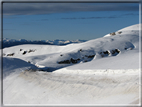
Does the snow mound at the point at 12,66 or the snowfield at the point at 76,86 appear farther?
the snow mound at the point at 12,66

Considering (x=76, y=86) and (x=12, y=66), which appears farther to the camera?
(x=12, y=66)

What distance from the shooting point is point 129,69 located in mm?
14852

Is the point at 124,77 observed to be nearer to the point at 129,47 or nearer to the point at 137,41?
the point at 129,47

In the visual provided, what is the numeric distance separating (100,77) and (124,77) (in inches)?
77.3

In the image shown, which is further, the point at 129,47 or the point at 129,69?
the point at 129,47

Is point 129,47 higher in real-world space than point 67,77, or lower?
lower

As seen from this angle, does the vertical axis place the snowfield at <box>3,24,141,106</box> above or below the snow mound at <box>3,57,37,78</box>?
above

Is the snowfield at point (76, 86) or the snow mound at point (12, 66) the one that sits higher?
the snowfield at point (76, 86)

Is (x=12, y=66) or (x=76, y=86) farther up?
(x=76, y=86)

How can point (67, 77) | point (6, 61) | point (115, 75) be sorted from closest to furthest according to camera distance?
point (115, 75)
point (67, 77)
point (6, 61)

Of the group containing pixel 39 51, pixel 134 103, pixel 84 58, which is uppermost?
pixel 134 103

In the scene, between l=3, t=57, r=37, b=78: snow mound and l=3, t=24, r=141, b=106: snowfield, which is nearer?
l=3, t=24, r=141, b=106: snowfield

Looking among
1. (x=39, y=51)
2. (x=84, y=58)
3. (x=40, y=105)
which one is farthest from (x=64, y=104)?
(x=39, y=51)

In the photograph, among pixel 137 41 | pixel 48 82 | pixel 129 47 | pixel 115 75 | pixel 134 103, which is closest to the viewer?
pixel 134 103
